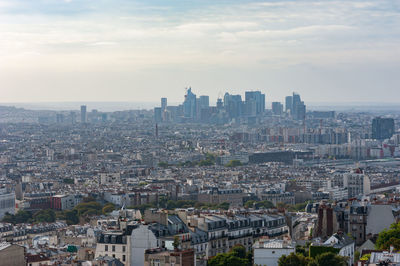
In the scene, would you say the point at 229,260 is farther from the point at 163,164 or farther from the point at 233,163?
the point at 233,163

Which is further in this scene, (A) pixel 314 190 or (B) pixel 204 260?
(A) pixel 314 190

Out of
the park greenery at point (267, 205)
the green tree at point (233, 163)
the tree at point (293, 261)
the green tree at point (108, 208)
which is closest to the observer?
the tree at point (293, 261)

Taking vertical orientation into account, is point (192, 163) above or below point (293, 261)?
below

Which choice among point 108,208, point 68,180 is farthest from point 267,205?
point 68,180

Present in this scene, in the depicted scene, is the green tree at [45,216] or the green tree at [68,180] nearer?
the green tree at [45,216]

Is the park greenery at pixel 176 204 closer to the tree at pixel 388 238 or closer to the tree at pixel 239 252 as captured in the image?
the tree at pixel 388 238

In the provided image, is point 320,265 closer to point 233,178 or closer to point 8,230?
point 8,230

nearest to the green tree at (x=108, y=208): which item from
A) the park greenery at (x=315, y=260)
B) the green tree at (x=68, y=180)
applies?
the green tree at (x=68, y=180)

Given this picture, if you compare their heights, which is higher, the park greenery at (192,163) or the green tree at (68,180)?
the green tree at (68,180)

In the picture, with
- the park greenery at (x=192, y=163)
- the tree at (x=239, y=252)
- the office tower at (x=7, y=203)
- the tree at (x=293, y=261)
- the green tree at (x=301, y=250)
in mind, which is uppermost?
the tree at (x=293, y=261)

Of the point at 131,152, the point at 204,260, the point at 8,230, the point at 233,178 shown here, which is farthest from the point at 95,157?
the point at 204,260

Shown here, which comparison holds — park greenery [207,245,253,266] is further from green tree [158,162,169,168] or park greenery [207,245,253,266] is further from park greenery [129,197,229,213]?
green tree [158,162,169,168]
